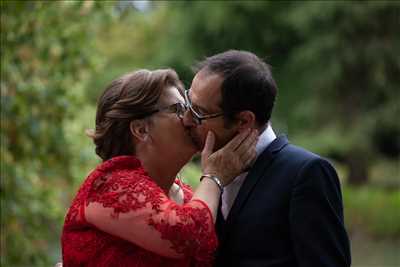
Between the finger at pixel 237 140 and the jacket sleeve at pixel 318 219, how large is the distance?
0.95ft

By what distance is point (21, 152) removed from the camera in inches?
292

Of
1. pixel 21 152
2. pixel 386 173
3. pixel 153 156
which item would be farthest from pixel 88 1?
pixel 386 173

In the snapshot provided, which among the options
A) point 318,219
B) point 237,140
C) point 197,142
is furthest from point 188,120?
point 318,219

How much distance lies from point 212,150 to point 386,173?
83.0 feet

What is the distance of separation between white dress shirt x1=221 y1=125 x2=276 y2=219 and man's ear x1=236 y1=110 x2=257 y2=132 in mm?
104

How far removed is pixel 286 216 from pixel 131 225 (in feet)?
1.90

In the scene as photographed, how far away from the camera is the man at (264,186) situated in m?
3.04

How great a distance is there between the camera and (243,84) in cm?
320

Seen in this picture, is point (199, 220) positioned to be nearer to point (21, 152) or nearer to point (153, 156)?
point (153, 156)

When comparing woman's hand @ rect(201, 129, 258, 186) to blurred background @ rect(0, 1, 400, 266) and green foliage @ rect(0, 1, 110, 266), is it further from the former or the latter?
blurred background @ rect(0, 1, 400, 266)

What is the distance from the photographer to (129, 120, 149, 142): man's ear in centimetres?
347

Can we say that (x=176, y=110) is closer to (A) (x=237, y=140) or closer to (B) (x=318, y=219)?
(A) (x=237, y=140)

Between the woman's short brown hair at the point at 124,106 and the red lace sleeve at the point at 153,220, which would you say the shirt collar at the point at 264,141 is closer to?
the red lace sleeve at the point at 153,220

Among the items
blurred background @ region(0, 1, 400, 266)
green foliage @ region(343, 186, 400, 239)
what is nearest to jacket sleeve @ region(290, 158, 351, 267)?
blurred background @ region(0, 1, 400, 266)
